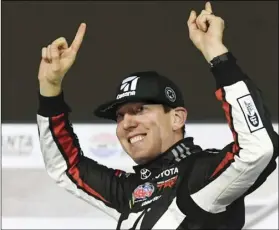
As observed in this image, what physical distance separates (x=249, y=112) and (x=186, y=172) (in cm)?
19

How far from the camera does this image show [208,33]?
4.05ft

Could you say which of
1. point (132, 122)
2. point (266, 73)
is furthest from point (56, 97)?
point (266, 73)

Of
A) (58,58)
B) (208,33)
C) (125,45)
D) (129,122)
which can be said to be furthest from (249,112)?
(125,45)

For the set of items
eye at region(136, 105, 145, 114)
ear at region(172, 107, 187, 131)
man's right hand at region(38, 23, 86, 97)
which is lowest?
ear at region(172, 107, 187, 131)

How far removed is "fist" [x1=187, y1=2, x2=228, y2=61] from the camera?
122cm

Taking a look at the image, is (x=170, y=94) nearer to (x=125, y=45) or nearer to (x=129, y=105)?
(x=129, y=105)

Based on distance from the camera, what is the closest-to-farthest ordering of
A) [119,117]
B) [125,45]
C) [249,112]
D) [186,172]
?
[249,112]
[186,172]
[119,117]
[125,45]

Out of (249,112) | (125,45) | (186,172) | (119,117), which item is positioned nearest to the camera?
(249,112)

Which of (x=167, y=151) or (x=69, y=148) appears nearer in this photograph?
(x=167, y=151)

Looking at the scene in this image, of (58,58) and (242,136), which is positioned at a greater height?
(58,58)

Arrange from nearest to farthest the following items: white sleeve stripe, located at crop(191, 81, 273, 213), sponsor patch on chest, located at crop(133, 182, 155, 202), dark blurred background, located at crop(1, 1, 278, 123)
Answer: white sleeve stripe, located at crop(191, 81, 273, 213), sponsor patch on chest, located at crop(133, 182, 155, 202), dark blurred background, located at crop(1, 1, 278, 123)

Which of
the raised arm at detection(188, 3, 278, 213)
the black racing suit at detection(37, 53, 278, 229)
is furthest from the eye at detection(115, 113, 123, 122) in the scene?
the raised arm at detection(188, 3, 278, 213)

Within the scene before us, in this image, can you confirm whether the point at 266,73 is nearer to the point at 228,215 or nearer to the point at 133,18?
the point at 133,18

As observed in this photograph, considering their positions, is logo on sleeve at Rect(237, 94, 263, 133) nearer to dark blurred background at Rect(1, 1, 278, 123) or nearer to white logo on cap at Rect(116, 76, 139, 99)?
white logo on cap at Rect(116, 76, 139, 99)
